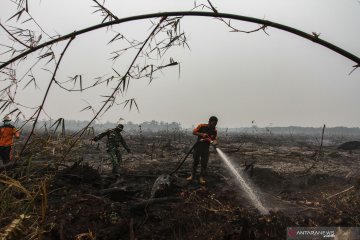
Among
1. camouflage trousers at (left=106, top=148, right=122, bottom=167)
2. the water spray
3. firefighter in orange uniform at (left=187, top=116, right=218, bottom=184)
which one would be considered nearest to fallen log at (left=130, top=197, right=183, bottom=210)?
the water spray

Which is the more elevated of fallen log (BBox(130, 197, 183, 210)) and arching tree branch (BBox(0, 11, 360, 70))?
arching tree branch (BBox(0, 11, 360, 70))

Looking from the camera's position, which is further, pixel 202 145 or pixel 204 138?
pixel 202 145

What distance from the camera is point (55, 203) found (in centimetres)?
595

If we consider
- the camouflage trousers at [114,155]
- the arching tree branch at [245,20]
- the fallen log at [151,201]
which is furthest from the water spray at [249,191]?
the arching tree branch at [245,20]

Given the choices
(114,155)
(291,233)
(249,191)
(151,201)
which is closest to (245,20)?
(291,233)

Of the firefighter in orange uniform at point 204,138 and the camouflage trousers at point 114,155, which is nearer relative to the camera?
the firefighter in orange uniform at point 204,138

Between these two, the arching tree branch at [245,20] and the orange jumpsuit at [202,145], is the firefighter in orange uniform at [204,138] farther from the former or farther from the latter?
the arching tree branch at [245,20]

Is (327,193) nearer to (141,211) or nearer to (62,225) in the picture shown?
(141,211)

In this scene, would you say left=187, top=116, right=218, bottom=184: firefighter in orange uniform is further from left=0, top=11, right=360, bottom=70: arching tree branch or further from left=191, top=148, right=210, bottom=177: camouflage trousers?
left=0, top=11, right=360, bottom=70: arching tree branch

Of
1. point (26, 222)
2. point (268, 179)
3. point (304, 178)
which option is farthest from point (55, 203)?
point (304, 178)

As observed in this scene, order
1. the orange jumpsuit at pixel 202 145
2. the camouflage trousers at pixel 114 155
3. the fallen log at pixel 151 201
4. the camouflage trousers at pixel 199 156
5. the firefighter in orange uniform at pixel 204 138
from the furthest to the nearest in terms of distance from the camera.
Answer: the camouflage trousers at pixel 114 155 < the camouflage trousers at pixel 199 156 < the orange jumpsuit at pixel 202 145 < the firefighter in orange uniform at pixel 204 138 < the fallen log at pixel 151 201

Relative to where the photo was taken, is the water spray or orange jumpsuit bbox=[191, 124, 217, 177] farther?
orange jumpsuit bbox=[191, 124, 217, 177]

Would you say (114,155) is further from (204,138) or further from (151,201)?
(151,201)

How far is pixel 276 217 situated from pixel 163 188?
8.21 feet
